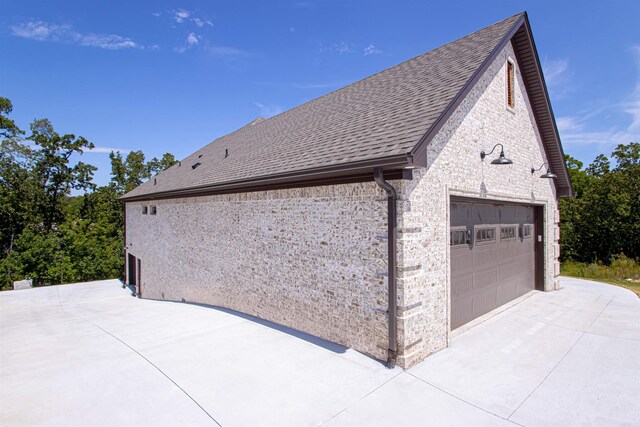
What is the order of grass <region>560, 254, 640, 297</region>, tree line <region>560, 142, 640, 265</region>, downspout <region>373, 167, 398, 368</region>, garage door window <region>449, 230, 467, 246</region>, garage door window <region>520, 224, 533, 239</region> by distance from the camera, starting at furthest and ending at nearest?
tree line <region>560, 142, 640, 265</region>, grass <region>560, 254, 640, 297</region>, garage door window <region>520, 224, 533, 239</region>, garage door window <region>449, 230, 467, 246</region>, downspout <region>373, 167, 398, 368</region>

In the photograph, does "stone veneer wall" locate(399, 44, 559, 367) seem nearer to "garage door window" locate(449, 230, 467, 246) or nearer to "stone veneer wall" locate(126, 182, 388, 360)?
"stone veneer wall" locate(126, 182, 388, 360)

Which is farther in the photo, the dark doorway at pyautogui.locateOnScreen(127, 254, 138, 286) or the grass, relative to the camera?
the dark doorway at pyautogui.locateOnScreen(127, 254, 138, 286)

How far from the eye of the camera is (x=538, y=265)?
11.0 meters

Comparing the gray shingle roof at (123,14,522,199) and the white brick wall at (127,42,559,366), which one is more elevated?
the gray shingle roof at (123,14,522,199)

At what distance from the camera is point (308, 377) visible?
5.14 m

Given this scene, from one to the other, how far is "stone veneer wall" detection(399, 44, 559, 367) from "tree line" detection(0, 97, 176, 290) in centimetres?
3101

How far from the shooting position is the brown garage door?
731 centimetres

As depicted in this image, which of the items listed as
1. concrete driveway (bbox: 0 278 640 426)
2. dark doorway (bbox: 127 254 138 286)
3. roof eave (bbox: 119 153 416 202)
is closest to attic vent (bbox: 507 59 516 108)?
roof eave (bbox: 119 153 416 202)

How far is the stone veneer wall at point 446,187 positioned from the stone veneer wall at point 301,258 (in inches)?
17.2

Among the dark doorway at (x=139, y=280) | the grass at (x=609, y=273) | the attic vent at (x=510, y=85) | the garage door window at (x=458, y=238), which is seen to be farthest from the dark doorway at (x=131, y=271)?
the grass at (x=609, y=273)

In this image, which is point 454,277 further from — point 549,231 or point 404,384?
point 549,231

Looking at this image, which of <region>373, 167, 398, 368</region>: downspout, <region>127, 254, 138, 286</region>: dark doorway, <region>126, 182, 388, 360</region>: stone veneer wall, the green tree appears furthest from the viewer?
the green tree

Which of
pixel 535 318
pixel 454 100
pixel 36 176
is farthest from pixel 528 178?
pixel 36 176

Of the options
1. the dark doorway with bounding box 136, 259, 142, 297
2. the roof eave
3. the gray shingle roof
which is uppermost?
the gray shingle roof
